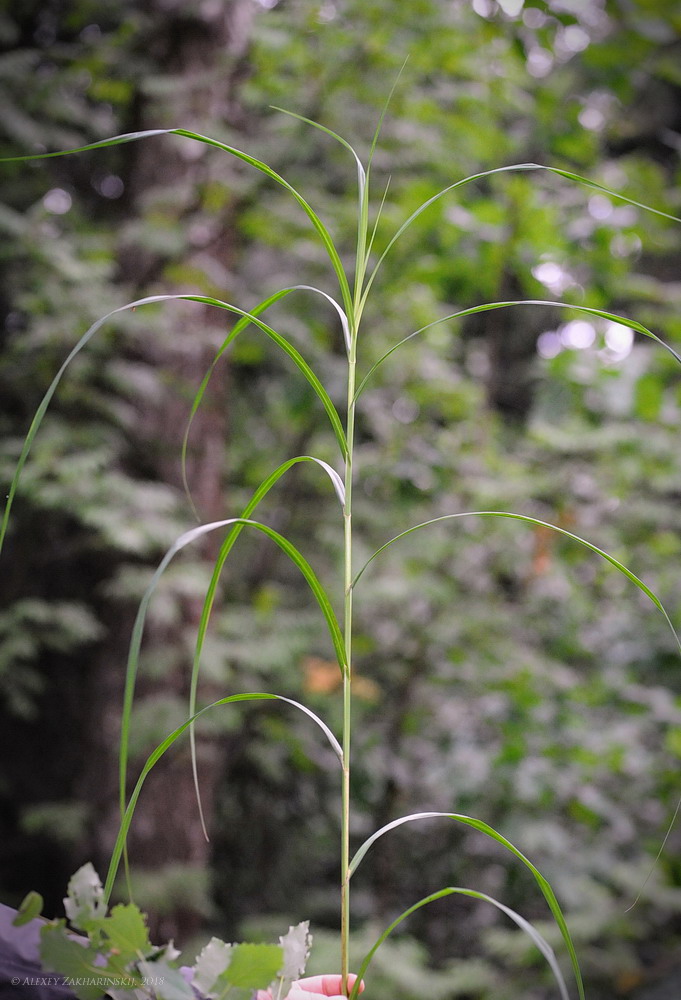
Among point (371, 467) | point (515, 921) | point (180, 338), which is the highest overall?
point (515, 921)

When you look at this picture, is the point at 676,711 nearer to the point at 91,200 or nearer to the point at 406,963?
the point at 406,963

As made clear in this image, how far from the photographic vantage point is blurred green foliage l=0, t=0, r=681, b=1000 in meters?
1.26

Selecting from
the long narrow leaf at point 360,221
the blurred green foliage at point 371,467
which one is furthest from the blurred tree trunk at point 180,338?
the long narrow leaf at point 360,221

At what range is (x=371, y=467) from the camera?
1388 mm

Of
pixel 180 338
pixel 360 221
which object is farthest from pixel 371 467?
pixel 360 221

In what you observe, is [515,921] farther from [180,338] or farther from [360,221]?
[180,338]

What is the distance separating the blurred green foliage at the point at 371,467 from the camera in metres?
1.26

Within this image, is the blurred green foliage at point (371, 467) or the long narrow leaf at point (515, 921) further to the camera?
the blurred green foliage at point (371, 467)

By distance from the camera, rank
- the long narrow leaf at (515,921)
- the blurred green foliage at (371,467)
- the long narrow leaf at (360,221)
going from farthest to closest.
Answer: the blurred green foliage at (371,467) < the long narrow leaf at (360,221) < the long narrow leaf at (515,921)

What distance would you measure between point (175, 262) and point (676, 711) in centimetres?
123

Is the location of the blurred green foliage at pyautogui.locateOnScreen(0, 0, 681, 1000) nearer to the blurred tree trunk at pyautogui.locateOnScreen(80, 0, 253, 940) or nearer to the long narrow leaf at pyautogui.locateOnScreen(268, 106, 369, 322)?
the blurred tree trunk at pyautogui.locateOnScreen(80, 0, 253, 940)

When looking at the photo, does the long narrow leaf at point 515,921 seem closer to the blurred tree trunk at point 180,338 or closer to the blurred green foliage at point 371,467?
the blurred green foliage at point 371,467

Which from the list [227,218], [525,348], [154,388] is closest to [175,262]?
[227,218]

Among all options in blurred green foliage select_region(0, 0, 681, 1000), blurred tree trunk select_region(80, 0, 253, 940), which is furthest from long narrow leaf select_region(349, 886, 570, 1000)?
blurred tree trunk select_region(80, 0, 253, 940)
